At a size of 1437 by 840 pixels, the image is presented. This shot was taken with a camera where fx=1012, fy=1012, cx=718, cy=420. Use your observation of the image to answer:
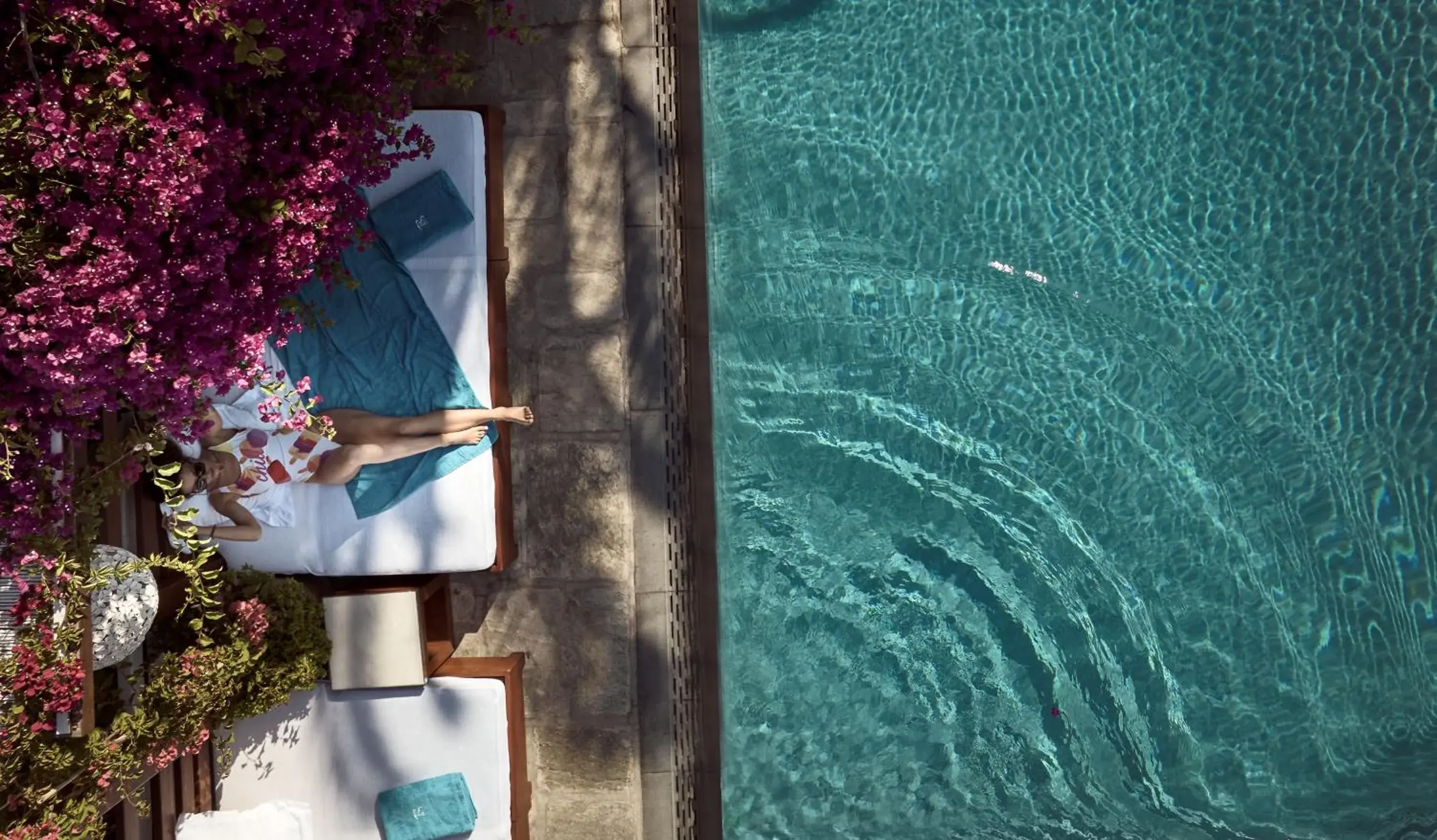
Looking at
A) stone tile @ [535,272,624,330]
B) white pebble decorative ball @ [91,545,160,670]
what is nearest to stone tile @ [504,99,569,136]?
stone tile @ [535,272,624,330]

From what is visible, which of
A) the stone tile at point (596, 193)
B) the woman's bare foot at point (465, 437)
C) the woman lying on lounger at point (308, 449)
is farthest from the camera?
the stone tile at point (596, 193)

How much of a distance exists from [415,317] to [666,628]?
191 centimetres

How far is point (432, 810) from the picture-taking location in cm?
462

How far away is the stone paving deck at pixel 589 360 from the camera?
4.97 m

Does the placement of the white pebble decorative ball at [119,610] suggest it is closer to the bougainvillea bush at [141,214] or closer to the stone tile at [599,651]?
the bougainvillea bush at [141,214]

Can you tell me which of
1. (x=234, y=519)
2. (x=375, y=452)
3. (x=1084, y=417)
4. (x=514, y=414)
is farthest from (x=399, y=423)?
(x=1084, y=417)

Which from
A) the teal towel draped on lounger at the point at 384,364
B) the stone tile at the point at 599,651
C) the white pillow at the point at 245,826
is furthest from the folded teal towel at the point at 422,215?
the white pillow at the point at 245,826

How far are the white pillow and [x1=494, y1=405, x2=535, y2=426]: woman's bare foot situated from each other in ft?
6.65

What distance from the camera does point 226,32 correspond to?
3.00 metres

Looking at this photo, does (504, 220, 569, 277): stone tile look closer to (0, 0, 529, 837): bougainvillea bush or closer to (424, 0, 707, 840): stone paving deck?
(424, 0, 707, 840): stone paving deck

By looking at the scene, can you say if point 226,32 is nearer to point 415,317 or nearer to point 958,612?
point 415,317

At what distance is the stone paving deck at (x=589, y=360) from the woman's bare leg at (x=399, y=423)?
452 mm

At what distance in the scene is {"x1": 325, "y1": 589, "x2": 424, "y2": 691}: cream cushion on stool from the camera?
457 cm

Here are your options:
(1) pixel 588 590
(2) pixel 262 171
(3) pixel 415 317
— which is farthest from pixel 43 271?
(1) pixel 588 590
